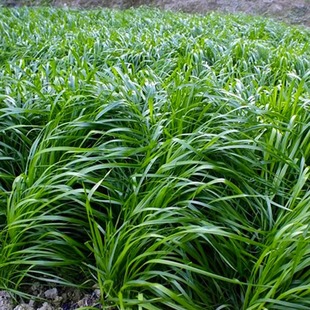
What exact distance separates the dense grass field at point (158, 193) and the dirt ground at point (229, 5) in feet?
26.4

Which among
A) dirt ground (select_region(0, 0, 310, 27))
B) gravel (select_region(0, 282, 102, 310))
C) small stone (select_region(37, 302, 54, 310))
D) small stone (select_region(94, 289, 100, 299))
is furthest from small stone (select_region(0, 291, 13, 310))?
dirt ground (select_region(0, 0, 310, 27))

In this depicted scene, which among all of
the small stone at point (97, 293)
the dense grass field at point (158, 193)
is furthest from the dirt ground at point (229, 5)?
the small stone at point (97, 293)

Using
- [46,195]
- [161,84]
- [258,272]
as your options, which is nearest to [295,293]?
[258,272]

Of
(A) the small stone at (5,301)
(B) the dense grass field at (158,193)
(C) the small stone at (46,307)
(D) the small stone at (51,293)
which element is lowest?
(A) the small stone at (5,301)

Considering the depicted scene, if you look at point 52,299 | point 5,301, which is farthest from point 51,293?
point 5,301

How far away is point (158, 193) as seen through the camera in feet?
5.50

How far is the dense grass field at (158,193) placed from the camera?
1539 millimetres

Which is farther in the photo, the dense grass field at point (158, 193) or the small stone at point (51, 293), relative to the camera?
the small stone at point (51, 293)

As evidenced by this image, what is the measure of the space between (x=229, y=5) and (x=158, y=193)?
997 cm

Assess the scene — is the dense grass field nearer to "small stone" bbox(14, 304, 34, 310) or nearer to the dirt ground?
"small stone" bbox(14, 304, 34, 310)

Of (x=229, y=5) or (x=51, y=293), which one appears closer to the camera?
(x=51, y=293)

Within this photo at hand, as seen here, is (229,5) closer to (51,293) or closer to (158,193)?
(158,193)

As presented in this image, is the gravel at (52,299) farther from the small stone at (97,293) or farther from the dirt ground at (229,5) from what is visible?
the dirt ground at (229,5)

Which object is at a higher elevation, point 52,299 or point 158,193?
point 158,193
